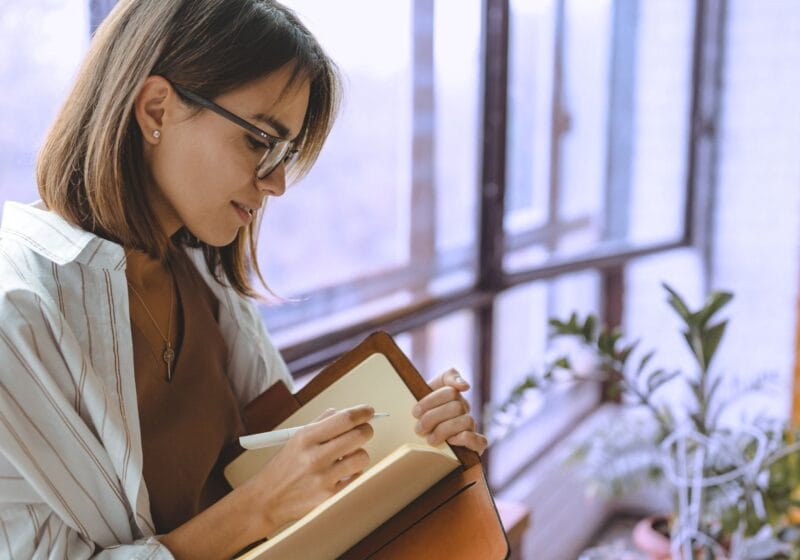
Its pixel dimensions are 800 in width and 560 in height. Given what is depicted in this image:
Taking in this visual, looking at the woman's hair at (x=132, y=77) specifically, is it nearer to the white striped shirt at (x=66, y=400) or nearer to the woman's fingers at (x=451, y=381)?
the white striped shirt at (x=66, y=400)

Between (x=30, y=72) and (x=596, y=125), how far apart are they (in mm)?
2019

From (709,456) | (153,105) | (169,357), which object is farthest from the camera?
(709,456)

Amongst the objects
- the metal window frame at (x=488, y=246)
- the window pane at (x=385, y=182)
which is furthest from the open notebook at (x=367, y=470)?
the metal window frame at (x=488, y=246)

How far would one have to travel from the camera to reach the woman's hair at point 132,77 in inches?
38.8

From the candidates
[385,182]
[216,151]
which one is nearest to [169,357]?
[216,151]

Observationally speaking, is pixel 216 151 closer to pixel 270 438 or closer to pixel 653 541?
pixel 270 438

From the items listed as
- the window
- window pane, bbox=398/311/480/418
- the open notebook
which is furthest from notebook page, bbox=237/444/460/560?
window pane, bbox=398/311/480/418

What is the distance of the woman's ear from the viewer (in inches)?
39.1

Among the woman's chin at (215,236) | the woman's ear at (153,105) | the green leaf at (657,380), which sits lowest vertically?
the green leaf at (657,380)

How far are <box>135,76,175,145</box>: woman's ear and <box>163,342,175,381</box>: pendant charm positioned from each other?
0.82 ft

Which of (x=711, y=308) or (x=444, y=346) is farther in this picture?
(x=444, y=346)

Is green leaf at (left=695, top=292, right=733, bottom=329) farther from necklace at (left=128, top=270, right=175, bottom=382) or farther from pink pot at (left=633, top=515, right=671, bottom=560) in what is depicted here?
necklace at (left=128, top=270, right=175, bottom=382)

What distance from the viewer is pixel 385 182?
2.03 metres

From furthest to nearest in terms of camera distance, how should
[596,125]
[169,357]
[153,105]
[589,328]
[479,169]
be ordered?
[596,125]
[479,169]
[589,328]
[169,357]
[153,105]
